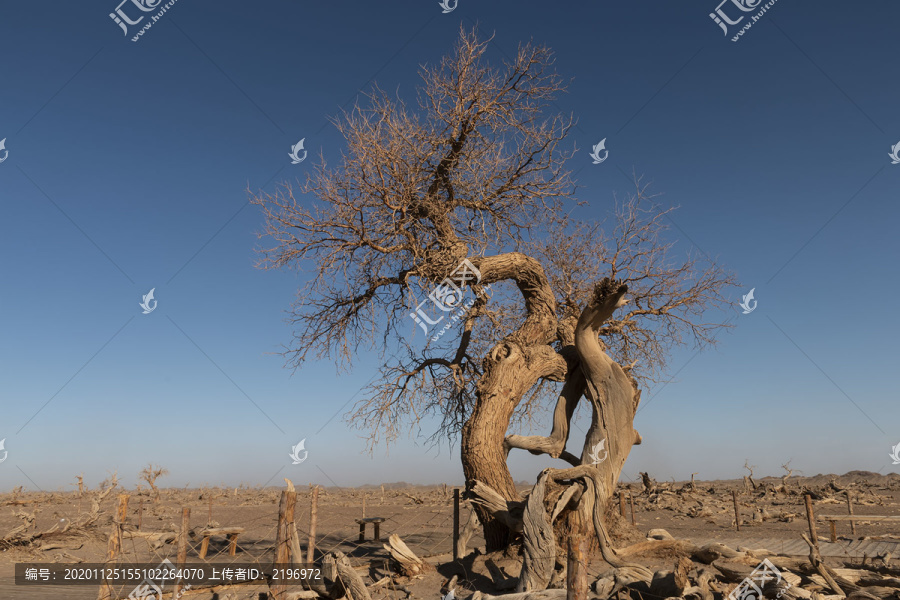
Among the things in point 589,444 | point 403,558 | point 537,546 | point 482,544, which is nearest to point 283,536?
point 403,558

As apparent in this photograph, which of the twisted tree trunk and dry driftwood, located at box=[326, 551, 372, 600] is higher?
the twisted tree trunk

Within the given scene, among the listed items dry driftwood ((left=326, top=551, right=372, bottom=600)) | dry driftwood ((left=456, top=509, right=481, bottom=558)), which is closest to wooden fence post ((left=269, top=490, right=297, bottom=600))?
dry driftwood ((left=326, top=551, right=372, bottom=600))

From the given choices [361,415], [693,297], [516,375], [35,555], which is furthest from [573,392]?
[35,555]

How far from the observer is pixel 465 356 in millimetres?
12367

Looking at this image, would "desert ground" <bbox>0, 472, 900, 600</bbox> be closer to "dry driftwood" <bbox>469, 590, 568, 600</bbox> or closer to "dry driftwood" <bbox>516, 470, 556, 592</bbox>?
"dry driftwood" <bbox>469, 590, 568, 600</bbox>

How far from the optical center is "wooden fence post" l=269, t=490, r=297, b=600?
24.3 ft

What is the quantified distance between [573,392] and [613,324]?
200 centimetres

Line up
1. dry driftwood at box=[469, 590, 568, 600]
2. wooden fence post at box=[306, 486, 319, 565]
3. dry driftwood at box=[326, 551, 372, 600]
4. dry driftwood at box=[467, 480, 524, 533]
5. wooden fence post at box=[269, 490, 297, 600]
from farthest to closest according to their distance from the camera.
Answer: dry driftwood at box=[467, 480, 524, 533], wooden fence post at box=[306, 486, 319, 565], dry driftwood at box=[326, 551, 372, 600], wooden fence post at box=[269, 490, 297, 600], dry driftwood at box=[469, 590, 568, 600]

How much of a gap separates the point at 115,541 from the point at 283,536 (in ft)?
8.71

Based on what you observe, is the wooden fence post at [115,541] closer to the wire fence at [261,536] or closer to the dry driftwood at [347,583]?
the wire fence at [261,536]

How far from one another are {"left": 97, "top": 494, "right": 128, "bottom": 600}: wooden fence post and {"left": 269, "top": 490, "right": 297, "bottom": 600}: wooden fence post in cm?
239

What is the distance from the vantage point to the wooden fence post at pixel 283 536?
7.41 meters

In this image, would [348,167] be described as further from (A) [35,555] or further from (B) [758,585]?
(A) [35,555]

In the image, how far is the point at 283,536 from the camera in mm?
7457
